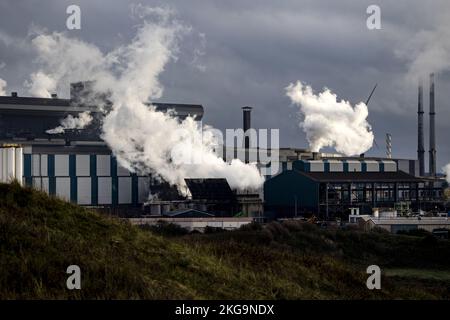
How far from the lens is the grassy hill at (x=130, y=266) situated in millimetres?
17469

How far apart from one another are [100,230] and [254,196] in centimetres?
7133

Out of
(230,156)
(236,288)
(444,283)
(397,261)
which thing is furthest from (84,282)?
(230,156)

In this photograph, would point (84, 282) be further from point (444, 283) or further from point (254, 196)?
point (254, 196)

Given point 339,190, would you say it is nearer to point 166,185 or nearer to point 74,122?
point 166,185

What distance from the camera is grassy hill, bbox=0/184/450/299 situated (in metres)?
17.5

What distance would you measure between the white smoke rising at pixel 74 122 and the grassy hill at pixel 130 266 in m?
80.3

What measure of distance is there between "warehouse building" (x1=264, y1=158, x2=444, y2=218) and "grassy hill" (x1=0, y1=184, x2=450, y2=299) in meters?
62.2

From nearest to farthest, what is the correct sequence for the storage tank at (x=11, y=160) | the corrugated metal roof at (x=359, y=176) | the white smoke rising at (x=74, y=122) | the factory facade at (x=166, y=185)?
the storage tank at (x=11, y=160) < the factory facade at (x=166, y=185) < the corrugated metal roof at (x=359, y=176) < the white smoke rising at (x=74, y=122)

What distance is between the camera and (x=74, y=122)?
108438 mm

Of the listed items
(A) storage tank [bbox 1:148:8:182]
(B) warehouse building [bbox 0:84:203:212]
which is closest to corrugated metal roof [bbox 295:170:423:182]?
(B) warehouse building [bbox 0:84:203:212]

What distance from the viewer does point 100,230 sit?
2281 centimetres

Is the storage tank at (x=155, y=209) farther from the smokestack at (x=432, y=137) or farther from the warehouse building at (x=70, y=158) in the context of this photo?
the smokestack at (x=432, y=137)

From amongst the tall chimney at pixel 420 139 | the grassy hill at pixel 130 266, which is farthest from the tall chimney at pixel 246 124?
the grassy hill at pixel 130 266

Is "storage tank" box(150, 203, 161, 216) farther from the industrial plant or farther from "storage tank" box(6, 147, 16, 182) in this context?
"storage tank" box(6, 147, 16, 182)
